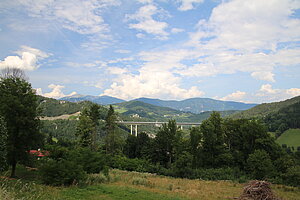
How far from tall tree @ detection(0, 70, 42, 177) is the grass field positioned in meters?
115

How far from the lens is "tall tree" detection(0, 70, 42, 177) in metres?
19.0

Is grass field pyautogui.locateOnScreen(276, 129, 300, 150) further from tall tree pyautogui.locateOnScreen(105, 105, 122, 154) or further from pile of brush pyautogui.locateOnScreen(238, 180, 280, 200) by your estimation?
pile of brush pyautogui.locateOnScreen(238, 180, 280, 200)

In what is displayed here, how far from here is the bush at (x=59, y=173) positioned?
44.6 feet

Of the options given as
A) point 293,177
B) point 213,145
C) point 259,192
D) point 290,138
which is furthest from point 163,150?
point 290,138

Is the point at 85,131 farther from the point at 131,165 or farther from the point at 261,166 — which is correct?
the point at 261,166

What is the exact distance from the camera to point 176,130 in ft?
138

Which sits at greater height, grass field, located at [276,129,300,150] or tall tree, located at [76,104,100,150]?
A: tall tree, located at [76,104,100,150]

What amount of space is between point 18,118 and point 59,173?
878 cm

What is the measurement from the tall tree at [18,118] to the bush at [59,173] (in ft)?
24.1

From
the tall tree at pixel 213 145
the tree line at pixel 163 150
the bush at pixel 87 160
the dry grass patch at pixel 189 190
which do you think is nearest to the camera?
the dry grass patch at pixel 189 190

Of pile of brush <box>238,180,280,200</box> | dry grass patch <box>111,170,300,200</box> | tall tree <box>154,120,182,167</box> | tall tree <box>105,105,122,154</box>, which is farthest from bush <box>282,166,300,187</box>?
tall tree <box>105,105,122,154</box>

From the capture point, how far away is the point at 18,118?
19.2m

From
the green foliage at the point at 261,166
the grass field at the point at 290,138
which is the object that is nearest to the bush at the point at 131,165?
the green foliage at the point at 261,166

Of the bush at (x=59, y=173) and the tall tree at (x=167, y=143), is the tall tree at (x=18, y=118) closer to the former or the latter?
the bush at (x=59, y=173)
